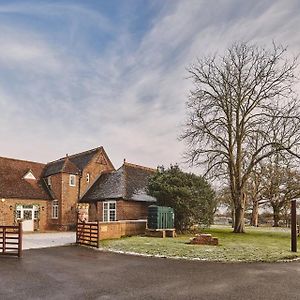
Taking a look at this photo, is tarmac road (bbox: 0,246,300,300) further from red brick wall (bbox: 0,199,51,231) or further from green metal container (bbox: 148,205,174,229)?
red brick wall (bbox: 0,199,51,231)

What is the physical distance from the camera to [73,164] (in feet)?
106

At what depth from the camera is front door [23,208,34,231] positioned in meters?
28.6

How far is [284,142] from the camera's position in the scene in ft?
81.6

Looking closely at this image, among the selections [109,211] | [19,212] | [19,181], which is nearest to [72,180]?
[19,181]

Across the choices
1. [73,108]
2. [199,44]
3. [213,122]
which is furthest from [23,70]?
[213,122]

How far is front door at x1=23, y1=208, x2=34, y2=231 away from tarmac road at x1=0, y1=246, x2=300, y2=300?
651 inches

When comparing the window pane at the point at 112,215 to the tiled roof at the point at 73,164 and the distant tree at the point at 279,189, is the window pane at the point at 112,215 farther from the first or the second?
the distant tree at the point at 279,189

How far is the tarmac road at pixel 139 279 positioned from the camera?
25.6ft

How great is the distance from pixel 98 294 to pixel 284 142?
20.6m

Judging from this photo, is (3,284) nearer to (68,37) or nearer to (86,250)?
(86,250)

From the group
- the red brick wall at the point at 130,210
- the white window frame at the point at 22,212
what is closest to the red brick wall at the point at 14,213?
the white window frame at the point at 22,212

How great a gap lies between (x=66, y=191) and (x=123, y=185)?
5.86 metres

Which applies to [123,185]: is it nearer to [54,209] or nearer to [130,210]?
[130,210]

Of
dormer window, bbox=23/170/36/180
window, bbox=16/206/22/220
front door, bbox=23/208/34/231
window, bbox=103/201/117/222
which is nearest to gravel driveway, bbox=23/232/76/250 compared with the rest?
window, bbox=103/201/117/222
